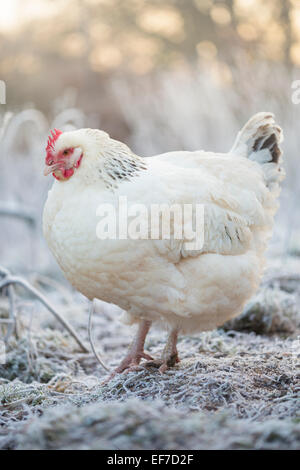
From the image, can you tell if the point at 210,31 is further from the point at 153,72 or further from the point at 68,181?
the point at 68,181

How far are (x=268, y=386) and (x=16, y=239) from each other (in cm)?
691

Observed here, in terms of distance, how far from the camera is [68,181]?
2.70 metres

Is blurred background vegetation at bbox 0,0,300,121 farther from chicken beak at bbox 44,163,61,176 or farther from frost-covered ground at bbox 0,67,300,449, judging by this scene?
chicken beak at bbox 44,163,61,176

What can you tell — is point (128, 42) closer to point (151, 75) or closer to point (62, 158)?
point (151, 75)

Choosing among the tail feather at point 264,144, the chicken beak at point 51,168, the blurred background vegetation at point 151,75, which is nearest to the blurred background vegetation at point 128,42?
the blurred background vegetation at point 151,75

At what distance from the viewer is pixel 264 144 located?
3605mm

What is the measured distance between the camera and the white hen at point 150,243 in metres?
2.52

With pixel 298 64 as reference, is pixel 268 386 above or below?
below

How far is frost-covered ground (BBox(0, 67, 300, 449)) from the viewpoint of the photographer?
183 cm

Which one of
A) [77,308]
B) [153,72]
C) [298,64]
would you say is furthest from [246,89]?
[153,72]

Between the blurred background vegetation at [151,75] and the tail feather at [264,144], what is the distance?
177cm

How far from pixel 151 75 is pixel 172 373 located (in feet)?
43.3

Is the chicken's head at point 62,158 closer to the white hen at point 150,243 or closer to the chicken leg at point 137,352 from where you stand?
the white hen at point 150,243

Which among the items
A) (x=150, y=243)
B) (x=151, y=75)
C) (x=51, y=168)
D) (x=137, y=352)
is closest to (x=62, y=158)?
(x=51, y=168)
